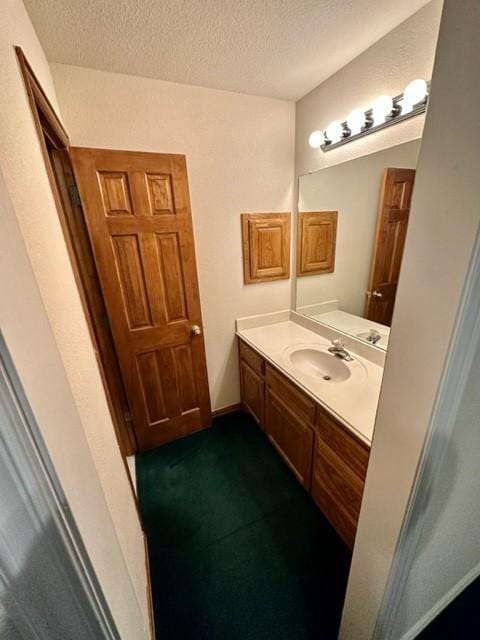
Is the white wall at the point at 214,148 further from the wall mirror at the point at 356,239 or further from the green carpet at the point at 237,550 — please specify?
the green carpet at the point at 237,550

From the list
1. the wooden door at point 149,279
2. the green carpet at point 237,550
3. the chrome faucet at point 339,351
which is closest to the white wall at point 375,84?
the wooden door at point 149,279

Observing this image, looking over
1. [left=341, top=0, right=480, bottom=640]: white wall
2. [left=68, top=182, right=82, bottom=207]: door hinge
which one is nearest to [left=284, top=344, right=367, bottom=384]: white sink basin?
[left=341, top=0, right=480, bottom=640]: white wall

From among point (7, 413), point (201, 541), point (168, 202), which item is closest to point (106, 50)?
point (168, 202)

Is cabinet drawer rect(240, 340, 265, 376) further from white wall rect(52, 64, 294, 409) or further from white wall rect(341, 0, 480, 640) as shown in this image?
white wall rect(341, 0, 480, 640)

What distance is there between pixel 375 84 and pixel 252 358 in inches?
67.2

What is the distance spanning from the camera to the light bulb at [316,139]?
62.7 inches

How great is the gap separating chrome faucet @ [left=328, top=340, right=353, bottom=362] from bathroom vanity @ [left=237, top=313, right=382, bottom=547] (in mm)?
33

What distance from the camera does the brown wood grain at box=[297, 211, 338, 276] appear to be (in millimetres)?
1837

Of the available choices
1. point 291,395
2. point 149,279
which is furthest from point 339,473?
point 149,279

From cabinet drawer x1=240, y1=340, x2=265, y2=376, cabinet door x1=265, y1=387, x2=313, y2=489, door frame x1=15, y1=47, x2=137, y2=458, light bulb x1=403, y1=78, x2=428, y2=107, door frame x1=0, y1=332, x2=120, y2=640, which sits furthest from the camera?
cabinet drawer x1=240, y1=340, x2=265, y2=376

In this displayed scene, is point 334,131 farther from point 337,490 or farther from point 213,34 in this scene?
point 337,490

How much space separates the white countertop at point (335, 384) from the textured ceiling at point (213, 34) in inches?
63.4

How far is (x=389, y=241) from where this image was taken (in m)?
1.39

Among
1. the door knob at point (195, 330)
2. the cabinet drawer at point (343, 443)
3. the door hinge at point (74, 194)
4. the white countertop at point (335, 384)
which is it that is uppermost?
the door hinge at point (74, 194)
